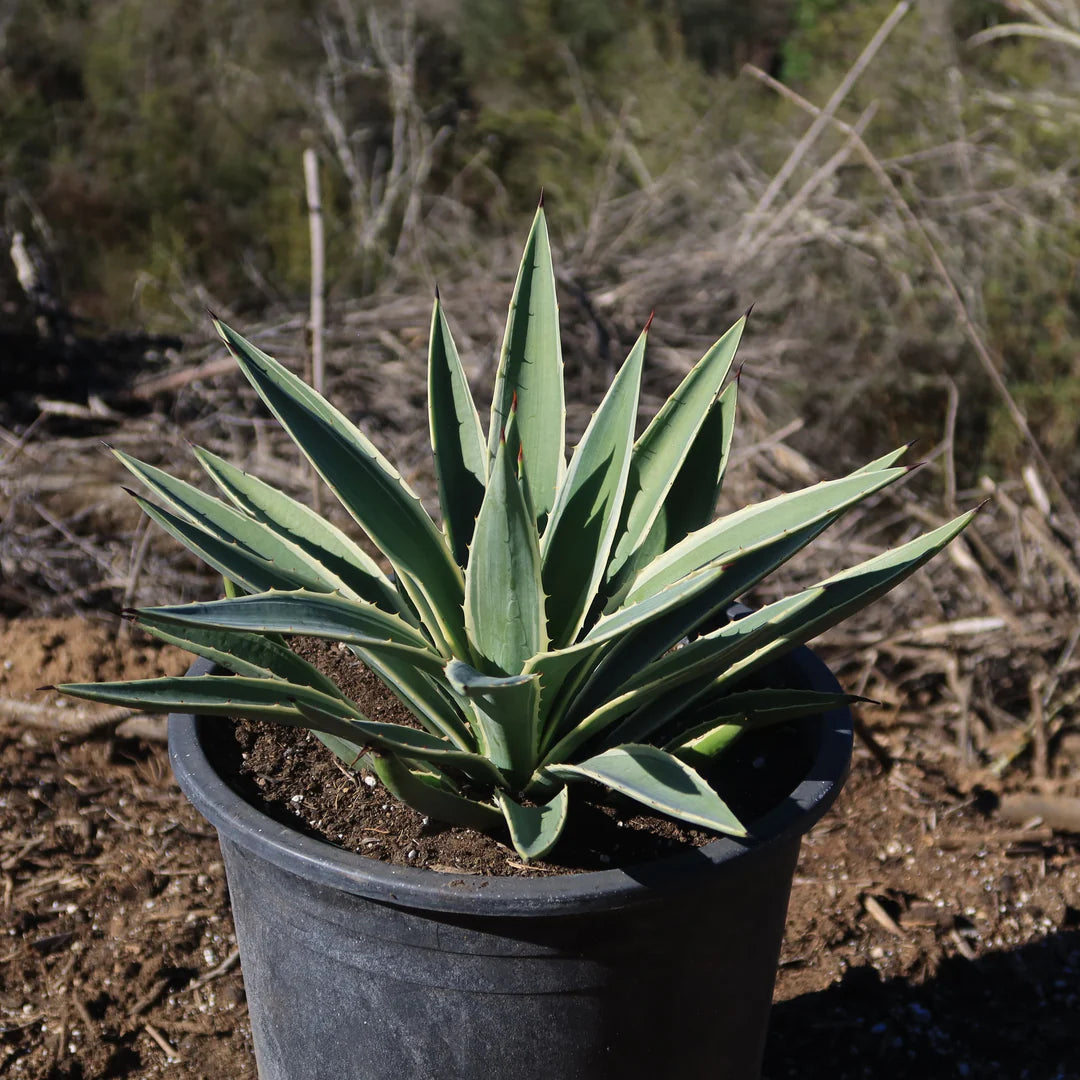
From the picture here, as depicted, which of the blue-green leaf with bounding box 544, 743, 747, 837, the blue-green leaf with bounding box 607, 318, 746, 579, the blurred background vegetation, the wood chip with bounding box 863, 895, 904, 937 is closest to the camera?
the blue-green leaf with bounding box 544, 743, 747, 837

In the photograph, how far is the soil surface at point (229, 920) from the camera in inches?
78.6

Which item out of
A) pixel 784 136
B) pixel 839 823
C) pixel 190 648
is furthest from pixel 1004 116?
pixel 190 648

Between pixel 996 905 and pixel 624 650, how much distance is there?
1373 mm

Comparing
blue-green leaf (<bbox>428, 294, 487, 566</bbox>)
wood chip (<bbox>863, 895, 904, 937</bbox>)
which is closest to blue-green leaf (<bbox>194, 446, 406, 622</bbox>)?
blue-green leaf (<bbox>428, 294, 487, 566</bbox>)

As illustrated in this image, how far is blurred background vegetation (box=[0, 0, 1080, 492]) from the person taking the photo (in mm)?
4246

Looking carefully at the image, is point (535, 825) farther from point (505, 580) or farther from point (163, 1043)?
point (163, 1043)

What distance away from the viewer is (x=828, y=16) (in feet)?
22.7

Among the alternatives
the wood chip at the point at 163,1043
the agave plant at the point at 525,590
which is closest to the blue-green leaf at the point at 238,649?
the agave plant at the point at 525,590

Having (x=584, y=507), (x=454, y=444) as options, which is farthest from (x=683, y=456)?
(x=454, y=444)

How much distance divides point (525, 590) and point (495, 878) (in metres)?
0.30

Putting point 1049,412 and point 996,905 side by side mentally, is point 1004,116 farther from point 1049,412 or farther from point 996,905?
point 996,905

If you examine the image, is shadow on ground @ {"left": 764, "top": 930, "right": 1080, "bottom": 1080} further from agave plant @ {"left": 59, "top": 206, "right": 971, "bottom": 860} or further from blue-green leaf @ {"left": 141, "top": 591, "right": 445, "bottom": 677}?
blue-green leaf @ {"left": 141, "top": 591, "right": 445, "bottom": 677}

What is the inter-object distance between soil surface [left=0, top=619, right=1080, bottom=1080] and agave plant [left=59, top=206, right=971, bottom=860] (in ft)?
2.56

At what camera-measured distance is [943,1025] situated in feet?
6.85
